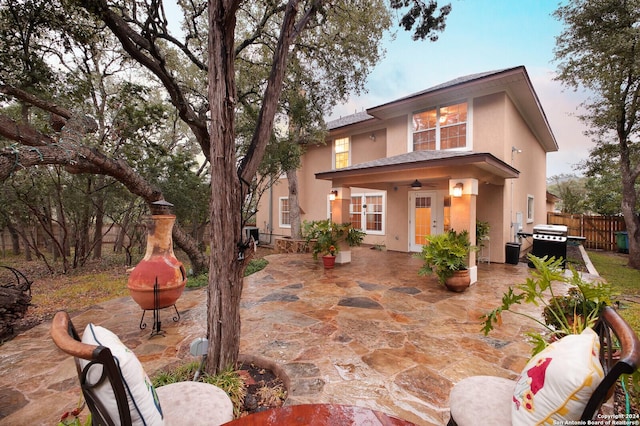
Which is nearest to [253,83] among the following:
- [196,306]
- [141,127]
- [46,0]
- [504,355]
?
[141,127]

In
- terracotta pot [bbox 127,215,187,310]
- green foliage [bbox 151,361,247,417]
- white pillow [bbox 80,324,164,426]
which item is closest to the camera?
white pillow [bbox 80,324,164,426]

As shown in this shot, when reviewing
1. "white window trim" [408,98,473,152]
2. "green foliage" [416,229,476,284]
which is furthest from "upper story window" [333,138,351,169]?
"green foliage" [416,229,476,284]

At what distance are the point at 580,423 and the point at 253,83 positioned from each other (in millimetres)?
7884

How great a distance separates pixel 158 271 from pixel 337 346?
8.50 ft

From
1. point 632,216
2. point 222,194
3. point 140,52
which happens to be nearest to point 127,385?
point 222,194

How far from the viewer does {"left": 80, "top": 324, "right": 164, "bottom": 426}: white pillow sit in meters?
1.11

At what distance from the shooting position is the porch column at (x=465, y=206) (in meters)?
5.86

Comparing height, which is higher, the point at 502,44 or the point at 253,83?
the point at 502,44

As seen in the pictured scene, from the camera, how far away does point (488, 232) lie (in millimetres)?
8164

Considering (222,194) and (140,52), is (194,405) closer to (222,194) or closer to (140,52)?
(222,194)

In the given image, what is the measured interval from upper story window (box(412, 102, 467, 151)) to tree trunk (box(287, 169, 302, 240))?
5201mm

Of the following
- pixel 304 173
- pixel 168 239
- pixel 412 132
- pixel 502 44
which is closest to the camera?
pixel 168 239

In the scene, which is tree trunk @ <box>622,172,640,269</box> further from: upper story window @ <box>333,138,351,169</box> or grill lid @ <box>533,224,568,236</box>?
upper story window @ <box>333,138,351,169</box>

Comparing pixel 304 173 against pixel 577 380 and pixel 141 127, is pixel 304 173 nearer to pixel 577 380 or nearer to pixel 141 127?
pixel 141 127
